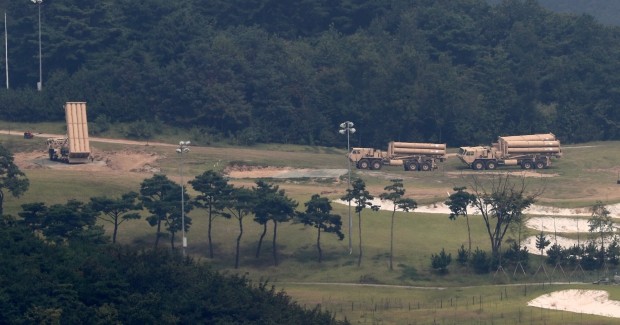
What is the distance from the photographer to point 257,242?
13138 centimetres

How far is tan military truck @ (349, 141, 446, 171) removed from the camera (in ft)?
529

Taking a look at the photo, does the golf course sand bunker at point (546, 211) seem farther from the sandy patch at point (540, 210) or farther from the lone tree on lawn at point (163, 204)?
the lone tree on lawn at point (163, 204)

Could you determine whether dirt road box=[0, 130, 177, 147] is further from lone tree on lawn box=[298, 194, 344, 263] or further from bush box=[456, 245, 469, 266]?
bush box=[456, 245, 469, 266]

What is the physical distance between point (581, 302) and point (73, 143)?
61819 mm

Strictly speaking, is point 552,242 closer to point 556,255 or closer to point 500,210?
point 556,255

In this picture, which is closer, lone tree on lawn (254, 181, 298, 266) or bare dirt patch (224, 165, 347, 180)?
lone tree on lawn (254, 181, 298, 266)

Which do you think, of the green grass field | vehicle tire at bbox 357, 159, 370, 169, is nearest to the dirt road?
the green grass field

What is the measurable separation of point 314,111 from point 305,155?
12.2m

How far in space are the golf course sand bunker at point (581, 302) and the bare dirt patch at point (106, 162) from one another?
54.3m

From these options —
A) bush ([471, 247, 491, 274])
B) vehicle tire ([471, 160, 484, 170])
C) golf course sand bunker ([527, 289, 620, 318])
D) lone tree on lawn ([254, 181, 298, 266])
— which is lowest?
golf course sand bunker ([527, 289, 620, 318])

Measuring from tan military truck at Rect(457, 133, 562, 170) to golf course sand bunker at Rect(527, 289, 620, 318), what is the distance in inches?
1902

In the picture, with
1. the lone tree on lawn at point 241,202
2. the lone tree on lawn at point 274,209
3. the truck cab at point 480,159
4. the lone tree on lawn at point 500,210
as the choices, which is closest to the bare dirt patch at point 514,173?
the truck cab at point 480,159

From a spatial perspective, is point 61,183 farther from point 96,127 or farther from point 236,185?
point 96,127

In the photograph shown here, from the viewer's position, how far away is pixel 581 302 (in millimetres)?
111688
